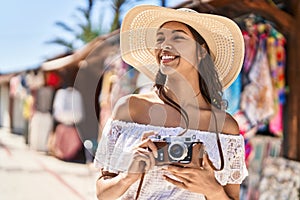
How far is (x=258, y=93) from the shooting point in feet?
11.0

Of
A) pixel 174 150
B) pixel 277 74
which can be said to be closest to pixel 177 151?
pixel 174 150

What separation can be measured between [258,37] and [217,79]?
7.20 feet

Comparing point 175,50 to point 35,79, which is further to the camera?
point 35,79

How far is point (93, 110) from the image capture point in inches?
46.4

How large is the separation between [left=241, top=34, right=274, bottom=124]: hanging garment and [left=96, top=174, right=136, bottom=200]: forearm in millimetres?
2331

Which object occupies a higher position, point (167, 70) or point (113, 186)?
point (167, 70)

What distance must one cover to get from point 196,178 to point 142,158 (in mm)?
133

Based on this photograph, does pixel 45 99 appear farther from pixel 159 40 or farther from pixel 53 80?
pixel 159 40

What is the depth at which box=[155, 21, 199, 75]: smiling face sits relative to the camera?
1154 millimetres

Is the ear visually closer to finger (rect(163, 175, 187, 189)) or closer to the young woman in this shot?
the young woman

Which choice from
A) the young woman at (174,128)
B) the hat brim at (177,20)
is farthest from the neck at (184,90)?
the hat brim at (177,20)

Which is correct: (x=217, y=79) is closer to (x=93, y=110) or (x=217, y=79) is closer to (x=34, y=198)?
(x=93, y=110)

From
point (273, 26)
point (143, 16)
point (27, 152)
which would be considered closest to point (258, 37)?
point (273, 26)

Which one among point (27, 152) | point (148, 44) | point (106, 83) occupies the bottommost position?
point (27, 152)
